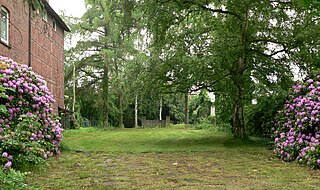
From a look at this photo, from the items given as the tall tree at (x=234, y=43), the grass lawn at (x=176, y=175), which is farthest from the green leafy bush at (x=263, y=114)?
the grass lawn at (x=176, y=175)

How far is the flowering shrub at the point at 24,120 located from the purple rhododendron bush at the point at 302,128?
535 centimetres

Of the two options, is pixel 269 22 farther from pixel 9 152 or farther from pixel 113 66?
pixel 113 66

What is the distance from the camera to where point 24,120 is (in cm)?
653

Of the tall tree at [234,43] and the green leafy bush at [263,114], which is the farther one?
the green leafy bush at [263,114]

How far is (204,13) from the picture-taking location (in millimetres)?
12648

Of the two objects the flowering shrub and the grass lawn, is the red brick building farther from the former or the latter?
the grass lawn

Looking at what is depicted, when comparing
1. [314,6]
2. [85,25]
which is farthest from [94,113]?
[314,6]

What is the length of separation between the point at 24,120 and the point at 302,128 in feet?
20.1

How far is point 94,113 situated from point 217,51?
78.2 ft

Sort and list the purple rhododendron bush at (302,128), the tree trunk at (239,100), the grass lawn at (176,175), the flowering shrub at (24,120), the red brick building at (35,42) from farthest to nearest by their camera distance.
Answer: the red brick building at (35,42)
the tree trunk at (239,100)
the purple rhododendron bush at (302,128)
the flowering shrub at (24,120)
the grass lawn at (176,175)

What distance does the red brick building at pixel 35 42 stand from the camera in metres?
12.3

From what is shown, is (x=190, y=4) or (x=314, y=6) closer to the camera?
(x=314, y=6)

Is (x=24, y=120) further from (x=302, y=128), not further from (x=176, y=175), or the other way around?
(x=302, y=128)

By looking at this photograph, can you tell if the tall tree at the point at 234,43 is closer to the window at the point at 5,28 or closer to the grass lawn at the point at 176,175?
the grass lawn at the point at 176,175
